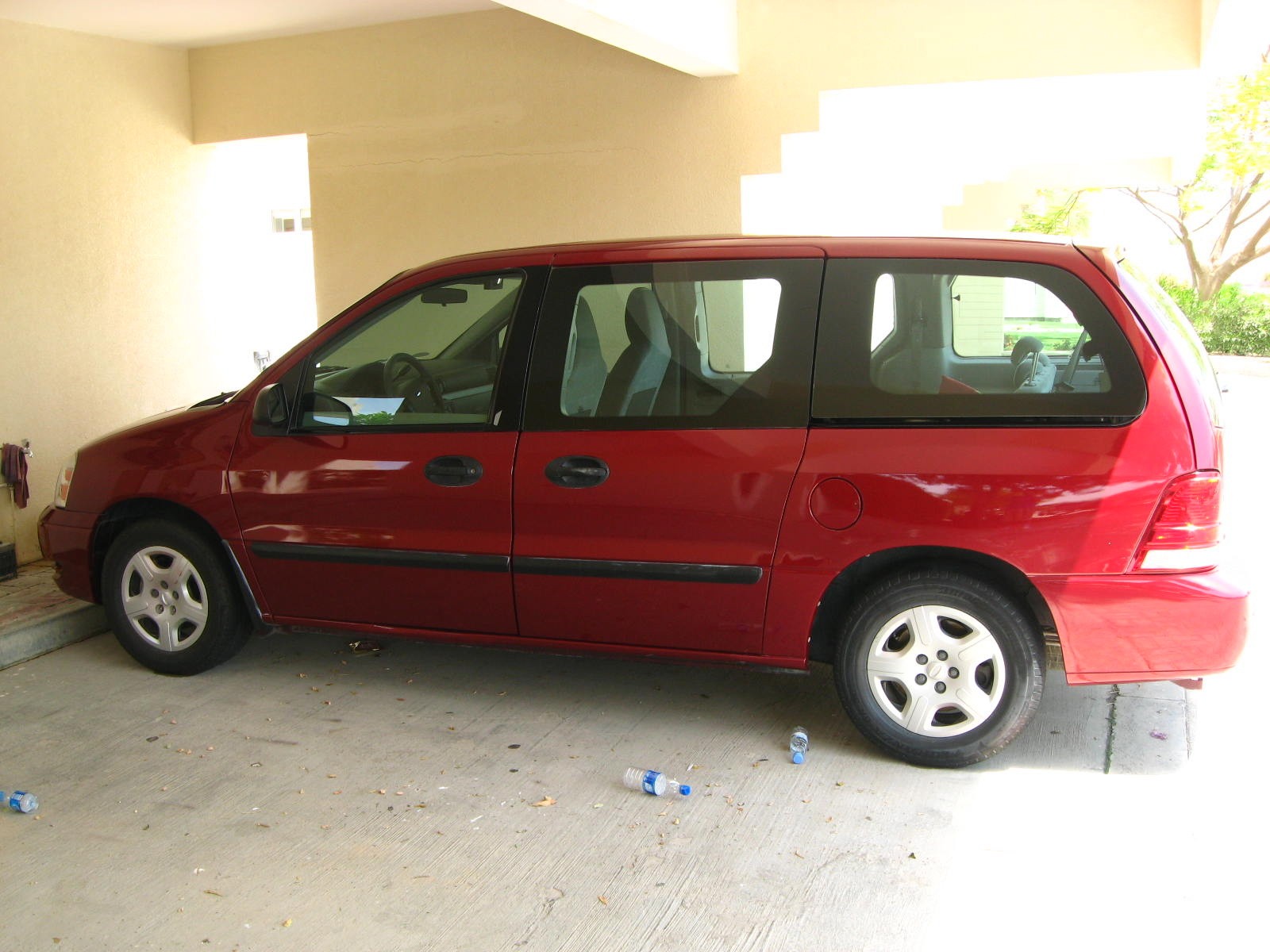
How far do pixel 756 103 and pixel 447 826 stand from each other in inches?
198

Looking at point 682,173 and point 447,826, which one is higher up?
point 682,173

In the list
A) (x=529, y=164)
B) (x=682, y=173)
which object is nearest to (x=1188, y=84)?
(x=682, y=173)

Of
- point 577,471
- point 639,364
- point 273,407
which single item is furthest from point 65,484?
point 639,364

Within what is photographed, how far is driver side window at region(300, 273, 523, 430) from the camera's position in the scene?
4367mm

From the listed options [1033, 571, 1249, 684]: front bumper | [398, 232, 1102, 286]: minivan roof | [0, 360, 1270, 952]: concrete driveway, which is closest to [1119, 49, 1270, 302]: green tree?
[0, 360, 1270, 952]: concrete driveway

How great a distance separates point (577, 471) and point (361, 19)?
4.98m

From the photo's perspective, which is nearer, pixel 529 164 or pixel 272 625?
pixel 272 625

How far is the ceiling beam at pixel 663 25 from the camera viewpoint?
17.7 feet

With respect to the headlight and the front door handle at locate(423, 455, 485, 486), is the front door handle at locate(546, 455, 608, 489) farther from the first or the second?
the headlight

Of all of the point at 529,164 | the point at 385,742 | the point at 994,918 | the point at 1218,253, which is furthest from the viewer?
the point at 1218,253

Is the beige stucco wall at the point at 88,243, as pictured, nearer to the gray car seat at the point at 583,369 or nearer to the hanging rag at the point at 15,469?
the hanging rag at the point at 15,469

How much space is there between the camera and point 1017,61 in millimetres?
6672

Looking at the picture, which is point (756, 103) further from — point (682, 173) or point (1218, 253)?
point (1218, 253)

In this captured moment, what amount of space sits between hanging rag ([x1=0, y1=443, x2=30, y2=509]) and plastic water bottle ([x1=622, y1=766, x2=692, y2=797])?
15.4 ft
